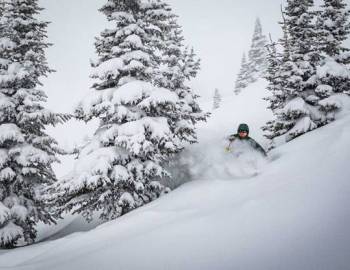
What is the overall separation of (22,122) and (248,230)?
12201 mm

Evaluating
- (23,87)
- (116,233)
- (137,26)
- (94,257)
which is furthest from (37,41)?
(94,257)

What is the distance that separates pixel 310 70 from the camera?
14812 millimetres

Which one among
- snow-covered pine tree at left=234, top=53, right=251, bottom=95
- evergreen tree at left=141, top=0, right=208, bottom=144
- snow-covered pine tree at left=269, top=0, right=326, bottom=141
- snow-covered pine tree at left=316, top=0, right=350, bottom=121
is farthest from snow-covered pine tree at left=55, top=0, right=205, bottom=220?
snow-covered pine tree at left=234, top=53, right=251, bottom=95

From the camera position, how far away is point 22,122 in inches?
510

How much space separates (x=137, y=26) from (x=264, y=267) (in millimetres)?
11013

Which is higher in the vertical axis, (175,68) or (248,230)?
(175,68)

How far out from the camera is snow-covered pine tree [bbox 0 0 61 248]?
12555 mm

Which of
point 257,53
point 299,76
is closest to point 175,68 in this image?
point 299,76

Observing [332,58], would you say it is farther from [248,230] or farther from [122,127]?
[248,230]

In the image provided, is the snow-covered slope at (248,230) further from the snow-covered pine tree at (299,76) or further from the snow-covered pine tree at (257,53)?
the snow-covered pine tree at (257,53)

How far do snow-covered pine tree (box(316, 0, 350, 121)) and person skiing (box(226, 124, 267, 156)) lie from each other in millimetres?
5775

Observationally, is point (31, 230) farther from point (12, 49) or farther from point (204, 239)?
point (204, 239)

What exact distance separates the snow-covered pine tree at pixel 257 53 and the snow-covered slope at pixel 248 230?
155ft

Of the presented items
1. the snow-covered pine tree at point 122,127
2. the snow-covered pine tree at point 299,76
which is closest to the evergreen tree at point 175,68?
the snow-covered pine tree at point 122,127
